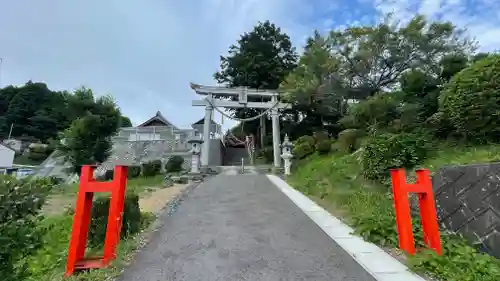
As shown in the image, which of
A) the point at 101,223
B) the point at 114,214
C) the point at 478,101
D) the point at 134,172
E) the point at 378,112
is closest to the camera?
the point at 114,214

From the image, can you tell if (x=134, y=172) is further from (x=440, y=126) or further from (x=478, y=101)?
(x=478, y=101)

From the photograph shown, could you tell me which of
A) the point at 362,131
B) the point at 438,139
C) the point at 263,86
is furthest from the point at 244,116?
the point at 438,139

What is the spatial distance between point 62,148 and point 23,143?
2828cm

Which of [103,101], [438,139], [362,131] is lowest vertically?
[438,139]

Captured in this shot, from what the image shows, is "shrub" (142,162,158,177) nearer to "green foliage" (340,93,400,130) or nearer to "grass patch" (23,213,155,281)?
"grass patch" (23,213,155,281)

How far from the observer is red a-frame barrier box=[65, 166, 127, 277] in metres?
3.08

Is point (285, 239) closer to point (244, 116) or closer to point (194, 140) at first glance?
point (194, 140)

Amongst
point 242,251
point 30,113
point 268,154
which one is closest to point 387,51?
point 268,154

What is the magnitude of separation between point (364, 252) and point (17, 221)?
3.51m

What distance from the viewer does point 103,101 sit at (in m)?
13.7

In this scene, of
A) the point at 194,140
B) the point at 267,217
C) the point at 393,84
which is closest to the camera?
the point at 267,217

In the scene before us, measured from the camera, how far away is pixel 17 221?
195 cm

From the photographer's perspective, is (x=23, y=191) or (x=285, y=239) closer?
(x=23, y=191)

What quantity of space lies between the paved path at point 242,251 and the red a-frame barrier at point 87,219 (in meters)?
0.35
